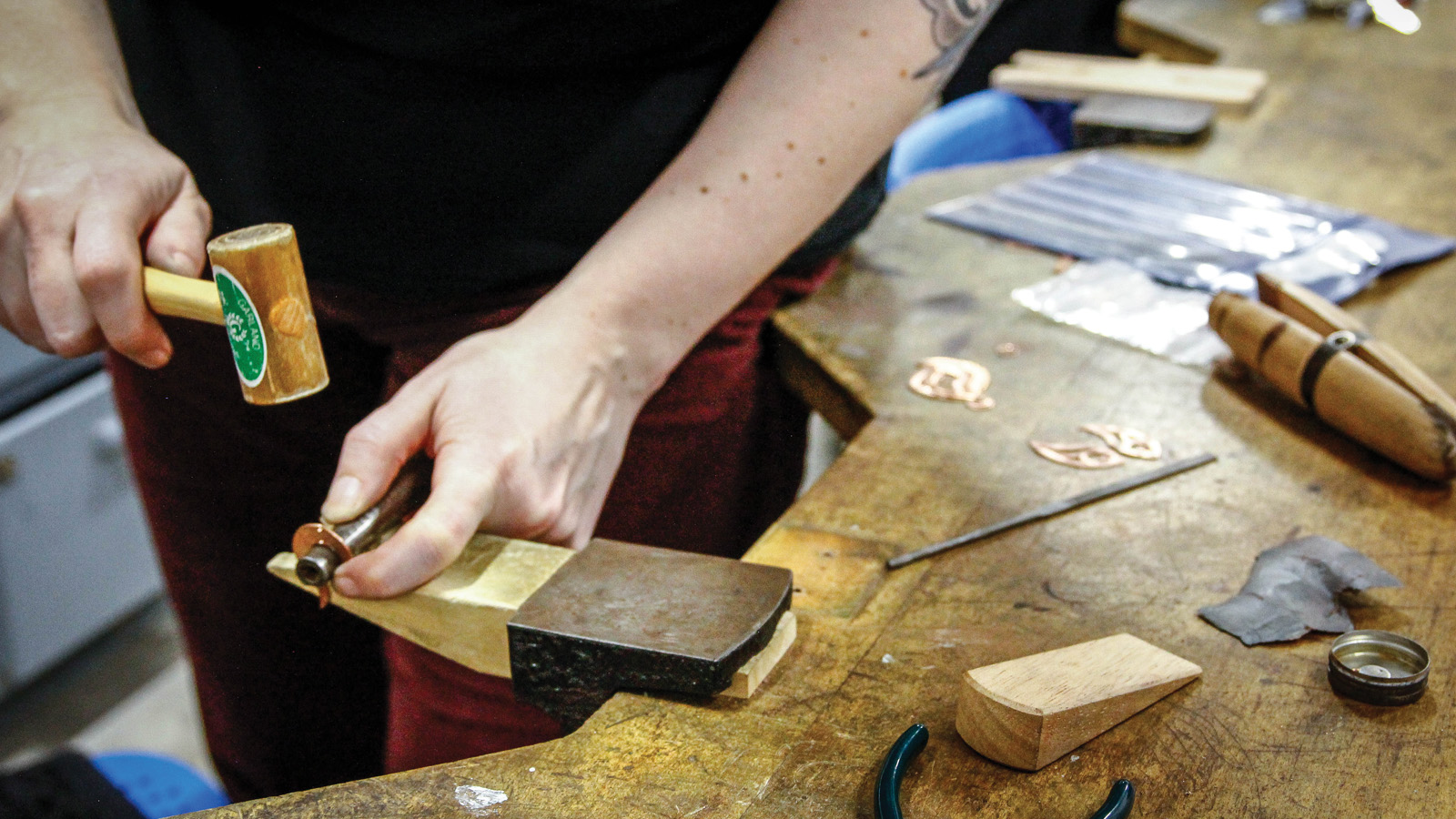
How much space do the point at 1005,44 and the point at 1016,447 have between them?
87.0 inches

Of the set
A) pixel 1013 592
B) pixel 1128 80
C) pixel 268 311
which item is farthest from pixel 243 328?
pixel 1128 80

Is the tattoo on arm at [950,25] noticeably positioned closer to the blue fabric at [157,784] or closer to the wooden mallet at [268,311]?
the wooden mallet at [268,311]

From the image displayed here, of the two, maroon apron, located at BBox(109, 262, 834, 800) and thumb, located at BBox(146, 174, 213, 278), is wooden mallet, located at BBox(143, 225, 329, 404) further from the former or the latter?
maroon apron, located at BBox(109, 262, 834, 800)

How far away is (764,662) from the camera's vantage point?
2.38 feet

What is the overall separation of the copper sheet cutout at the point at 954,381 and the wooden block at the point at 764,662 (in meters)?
0.37

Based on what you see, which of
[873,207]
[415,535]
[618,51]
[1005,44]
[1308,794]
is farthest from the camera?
[1005,44]

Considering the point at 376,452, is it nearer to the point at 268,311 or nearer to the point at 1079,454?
the point at 268,311

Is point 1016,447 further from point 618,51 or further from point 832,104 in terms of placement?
point 618,51

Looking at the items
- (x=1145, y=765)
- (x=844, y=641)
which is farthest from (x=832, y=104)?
(x=1145, y=765)

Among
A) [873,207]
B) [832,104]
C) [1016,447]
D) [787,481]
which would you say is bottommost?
[787,481]

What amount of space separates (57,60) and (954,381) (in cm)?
86

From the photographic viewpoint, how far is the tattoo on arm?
1001mm

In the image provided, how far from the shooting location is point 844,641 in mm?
764

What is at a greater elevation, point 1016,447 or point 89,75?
point 89,75
